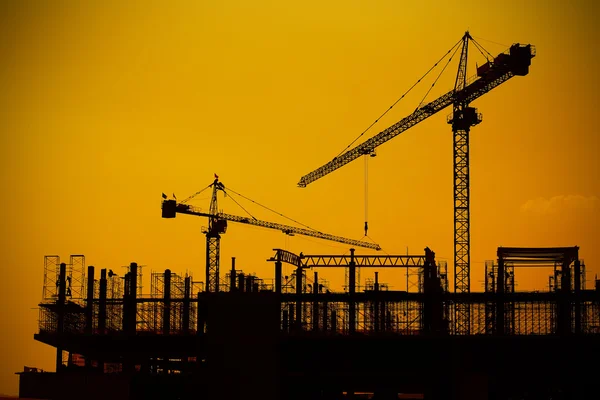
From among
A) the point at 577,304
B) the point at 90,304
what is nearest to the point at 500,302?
the point at 577,304

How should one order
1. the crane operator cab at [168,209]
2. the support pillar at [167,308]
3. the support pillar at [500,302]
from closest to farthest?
1. the support pillar at [500,302]
2. the support pillar at [167,308]
3. the crane operator cab at [168,209]

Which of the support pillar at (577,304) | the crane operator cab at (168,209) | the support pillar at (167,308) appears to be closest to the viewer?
the support pillar at (577,304)

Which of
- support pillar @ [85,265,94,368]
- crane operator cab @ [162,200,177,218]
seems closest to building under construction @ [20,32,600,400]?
support pillar @ [85,265,94,368]

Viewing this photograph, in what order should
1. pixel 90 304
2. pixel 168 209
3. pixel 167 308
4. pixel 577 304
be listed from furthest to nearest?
pixel 168 209, pixel 167 308, pixel 90 304, pixel 577 304

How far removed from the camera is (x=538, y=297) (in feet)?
185

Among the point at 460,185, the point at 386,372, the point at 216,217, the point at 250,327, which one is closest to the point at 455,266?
the point at 460,185

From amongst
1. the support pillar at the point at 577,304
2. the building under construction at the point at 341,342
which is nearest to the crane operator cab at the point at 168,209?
the building under construction at the point at 341,342

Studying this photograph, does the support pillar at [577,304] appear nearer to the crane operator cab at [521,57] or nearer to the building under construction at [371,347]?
the building under construction at [371,347]

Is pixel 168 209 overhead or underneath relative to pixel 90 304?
overhead

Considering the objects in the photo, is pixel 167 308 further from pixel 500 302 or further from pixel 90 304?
pixel 500 302

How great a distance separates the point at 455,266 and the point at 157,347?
27.6 metres

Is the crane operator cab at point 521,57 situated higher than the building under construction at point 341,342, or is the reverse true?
the crane operator cab at point 521,57

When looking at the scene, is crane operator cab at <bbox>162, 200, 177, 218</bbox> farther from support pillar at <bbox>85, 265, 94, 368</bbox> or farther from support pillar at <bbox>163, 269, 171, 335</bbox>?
support pillar at <bbox>85, 265, 94, 368</bbox>

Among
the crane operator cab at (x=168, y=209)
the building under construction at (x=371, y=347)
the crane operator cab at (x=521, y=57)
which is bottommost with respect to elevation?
the building under construction at (x=371, y=347)
